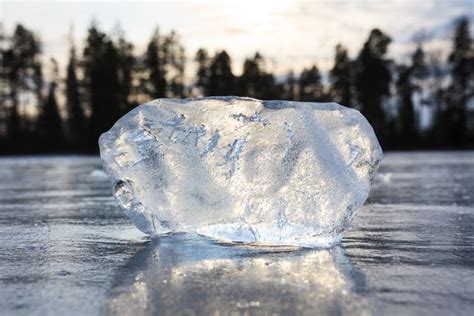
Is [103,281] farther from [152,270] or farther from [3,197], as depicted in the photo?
[3,197]

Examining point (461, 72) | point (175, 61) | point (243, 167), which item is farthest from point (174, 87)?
point (243, 167)

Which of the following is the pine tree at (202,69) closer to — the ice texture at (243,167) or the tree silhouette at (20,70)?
the tree silhouette at (20,70)

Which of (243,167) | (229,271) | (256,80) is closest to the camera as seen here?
(229,271)

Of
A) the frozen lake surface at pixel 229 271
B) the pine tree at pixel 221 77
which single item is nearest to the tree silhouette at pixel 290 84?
the pine tree at pixel 221 77

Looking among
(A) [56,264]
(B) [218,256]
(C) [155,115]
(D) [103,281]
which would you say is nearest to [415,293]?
(B) [218,256]

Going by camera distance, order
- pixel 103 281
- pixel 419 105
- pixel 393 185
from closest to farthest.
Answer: pixel 103 281
pixel 393 185
pixel 419 105

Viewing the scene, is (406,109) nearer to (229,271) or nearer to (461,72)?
(461,72)

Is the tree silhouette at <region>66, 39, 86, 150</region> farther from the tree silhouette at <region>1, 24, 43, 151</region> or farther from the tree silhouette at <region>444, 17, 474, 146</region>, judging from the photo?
the tree silhouette at <region>444, 17, 474, 146</region>
